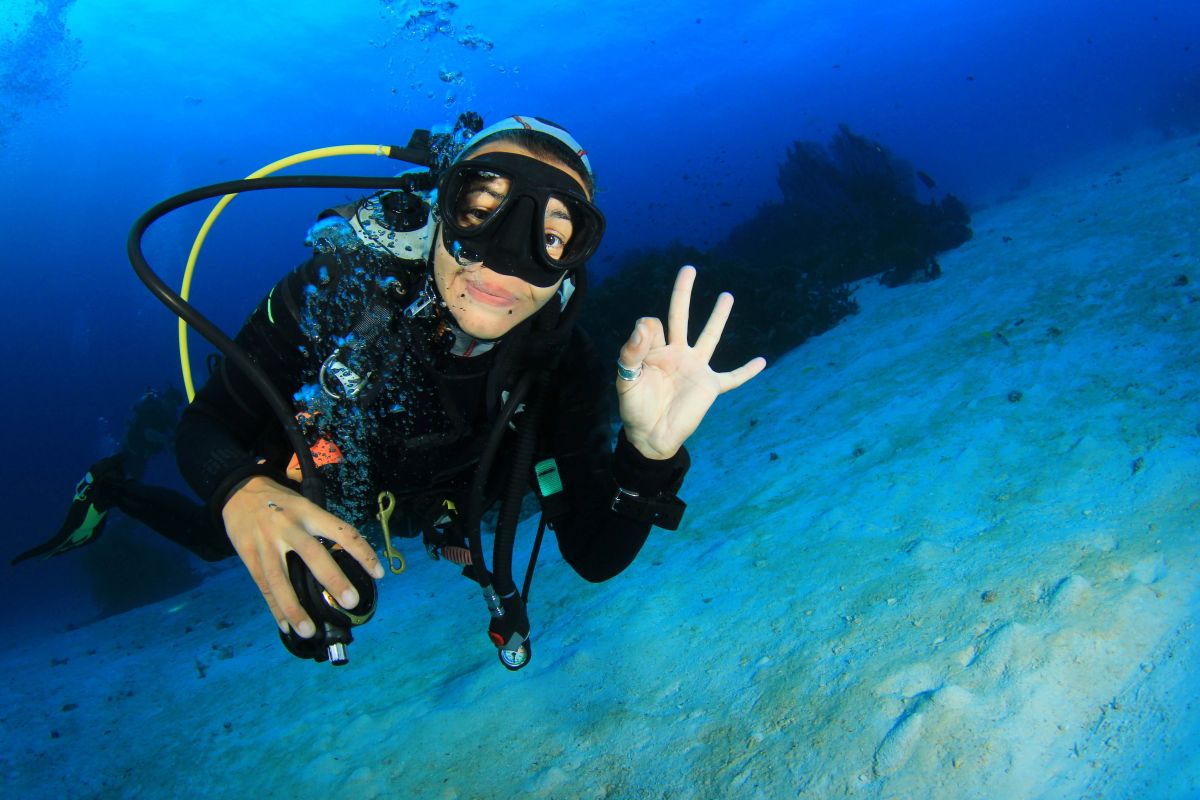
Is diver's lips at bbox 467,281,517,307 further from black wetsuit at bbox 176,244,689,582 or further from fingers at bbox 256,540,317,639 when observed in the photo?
fingers at bbox 256,540,317,639

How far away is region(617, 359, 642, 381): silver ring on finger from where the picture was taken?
6.88 ft

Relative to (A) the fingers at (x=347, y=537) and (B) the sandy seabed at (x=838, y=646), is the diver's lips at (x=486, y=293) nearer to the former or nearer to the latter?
(A) the fingers at (x=347, y=537)

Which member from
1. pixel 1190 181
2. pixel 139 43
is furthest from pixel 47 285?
pixel 1190 181

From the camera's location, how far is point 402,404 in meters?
2.60

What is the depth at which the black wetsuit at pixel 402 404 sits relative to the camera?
2.41 m

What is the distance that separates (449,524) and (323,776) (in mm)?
1580

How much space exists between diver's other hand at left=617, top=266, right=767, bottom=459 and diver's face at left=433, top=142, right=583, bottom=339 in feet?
1.70

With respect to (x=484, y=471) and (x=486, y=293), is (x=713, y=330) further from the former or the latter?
(x=484, y=471)

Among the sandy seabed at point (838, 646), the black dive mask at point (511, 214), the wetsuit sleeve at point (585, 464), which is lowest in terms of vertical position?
the sandy seabed at point (838, 646)

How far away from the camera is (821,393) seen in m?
7.02

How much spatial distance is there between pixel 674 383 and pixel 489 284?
0.89 metres

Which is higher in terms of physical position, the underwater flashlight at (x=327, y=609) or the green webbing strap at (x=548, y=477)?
the underwater flashlight at (x=327, y=609)

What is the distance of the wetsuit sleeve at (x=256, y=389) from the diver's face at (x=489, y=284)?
71 cm

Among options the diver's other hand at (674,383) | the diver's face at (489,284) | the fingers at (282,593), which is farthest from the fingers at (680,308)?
the fingers at (282,593)
